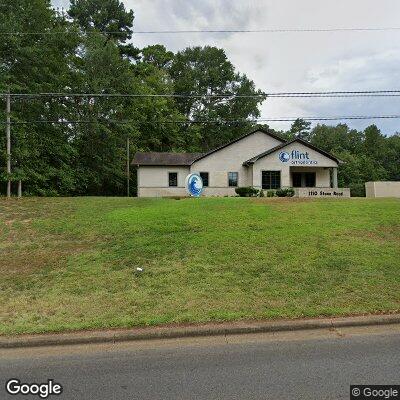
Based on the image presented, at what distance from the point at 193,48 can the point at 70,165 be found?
39.5m

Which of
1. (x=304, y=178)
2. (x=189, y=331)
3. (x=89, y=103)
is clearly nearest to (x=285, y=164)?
(x=304, y=178)

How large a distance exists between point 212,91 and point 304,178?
111 feet

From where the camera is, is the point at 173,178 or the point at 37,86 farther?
the point at 173,178

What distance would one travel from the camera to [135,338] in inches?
224

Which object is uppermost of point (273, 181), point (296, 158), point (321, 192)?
point (296, 158)

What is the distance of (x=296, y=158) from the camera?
3381 cm

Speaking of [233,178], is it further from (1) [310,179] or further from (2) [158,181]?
(1) [310,179]

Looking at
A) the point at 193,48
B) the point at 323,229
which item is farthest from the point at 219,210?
the point at 193,48

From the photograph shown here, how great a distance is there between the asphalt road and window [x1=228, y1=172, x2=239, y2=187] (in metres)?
29.1

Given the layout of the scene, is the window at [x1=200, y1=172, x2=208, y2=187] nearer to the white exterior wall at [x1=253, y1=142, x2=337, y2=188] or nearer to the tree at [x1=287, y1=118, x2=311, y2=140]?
the white exterior wall at [x1=253, y1=142, x2=337, y2=188]

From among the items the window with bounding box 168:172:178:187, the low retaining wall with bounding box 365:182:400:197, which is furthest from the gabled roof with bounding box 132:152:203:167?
the low retaining wall with bounding box 365:182:400:197

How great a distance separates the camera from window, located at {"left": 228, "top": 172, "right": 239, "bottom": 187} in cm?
3491

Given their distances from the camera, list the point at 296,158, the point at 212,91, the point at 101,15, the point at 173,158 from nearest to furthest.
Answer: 1. the point at 296,158
2. the point at 173,158
3. the point at 101,15
4. the point at 212,91

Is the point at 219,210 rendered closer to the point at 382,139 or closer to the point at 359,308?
the point at 359,308
